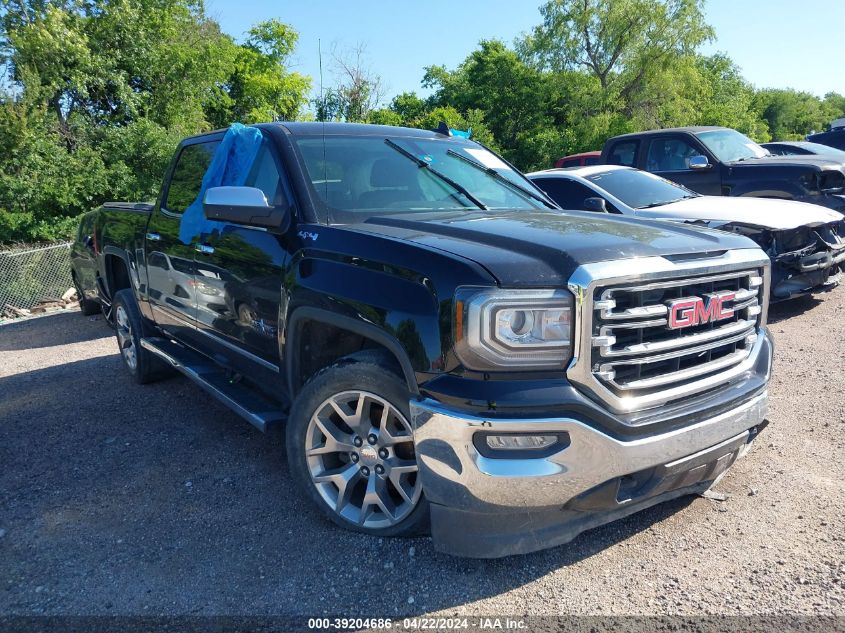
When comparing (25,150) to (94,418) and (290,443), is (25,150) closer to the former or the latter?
(94,418)

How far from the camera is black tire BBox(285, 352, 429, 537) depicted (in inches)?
107

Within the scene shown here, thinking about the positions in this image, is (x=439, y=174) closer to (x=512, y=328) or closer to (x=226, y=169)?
(x=226, y=169)

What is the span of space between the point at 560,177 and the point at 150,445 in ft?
18.4

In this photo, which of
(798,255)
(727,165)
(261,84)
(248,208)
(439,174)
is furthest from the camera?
(261,84)

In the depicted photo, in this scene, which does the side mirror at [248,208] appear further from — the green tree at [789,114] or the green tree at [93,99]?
the green tree at [789,114]

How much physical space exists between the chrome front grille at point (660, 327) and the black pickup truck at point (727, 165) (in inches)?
258

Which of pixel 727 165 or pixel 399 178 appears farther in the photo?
pixel 727 165

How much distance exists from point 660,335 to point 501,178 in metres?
2.01

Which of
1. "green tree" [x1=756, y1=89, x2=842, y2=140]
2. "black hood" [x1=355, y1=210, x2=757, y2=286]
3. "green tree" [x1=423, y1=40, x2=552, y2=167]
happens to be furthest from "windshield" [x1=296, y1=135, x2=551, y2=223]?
"green tree" [x1=756, y1=89, x2=842, y2=140]

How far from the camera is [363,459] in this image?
2.97 metres

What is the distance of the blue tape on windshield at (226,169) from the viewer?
3904 millimetres

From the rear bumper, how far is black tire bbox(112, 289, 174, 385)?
11.9 ft

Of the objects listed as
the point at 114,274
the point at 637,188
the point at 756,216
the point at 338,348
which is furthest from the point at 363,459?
the point at 637,188

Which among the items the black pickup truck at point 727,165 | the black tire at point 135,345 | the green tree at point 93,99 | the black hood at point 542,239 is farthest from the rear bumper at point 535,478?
the green tree at point 93,99
